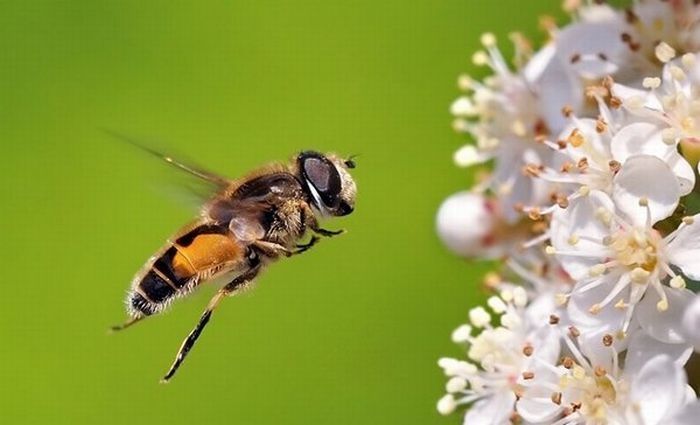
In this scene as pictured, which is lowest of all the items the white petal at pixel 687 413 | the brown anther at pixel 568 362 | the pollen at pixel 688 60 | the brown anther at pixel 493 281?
the white petal at pixel 687 413

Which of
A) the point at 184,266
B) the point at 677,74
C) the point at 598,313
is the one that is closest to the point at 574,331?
the point at 598,313

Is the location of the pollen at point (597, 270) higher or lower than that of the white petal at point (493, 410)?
higher

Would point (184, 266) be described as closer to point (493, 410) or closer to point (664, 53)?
point (493, 410)

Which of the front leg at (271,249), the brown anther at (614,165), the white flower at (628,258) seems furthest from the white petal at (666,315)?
the front leg at (271,249)

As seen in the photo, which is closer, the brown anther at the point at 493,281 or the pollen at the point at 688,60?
the pollen at the point at 688,60

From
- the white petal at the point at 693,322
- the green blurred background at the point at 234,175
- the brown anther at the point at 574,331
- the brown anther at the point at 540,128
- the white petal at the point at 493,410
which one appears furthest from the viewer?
the green blurred background at the point at 234,175

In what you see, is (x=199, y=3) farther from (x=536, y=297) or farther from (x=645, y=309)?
(x=645, y=309)

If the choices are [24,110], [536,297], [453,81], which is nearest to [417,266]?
[453,81]

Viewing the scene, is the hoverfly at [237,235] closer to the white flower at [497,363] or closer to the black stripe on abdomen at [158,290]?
the black stripe on abdomen at [158,290]
